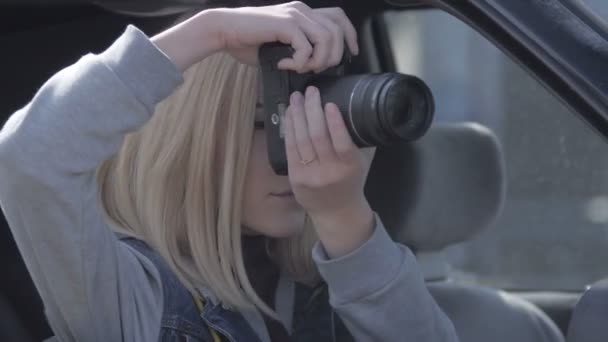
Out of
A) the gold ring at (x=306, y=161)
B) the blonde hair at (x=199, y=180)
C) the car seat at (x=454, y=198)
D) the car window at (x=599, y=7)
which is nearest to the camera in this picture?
the car window at (x=599, y=7)

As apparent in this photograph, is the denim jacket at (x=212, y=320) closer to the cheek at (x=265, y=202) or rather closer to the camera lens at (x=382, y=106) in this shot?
the cheek at (x=265, y=202)

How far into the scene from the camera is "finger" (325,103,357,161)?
4.86 feet

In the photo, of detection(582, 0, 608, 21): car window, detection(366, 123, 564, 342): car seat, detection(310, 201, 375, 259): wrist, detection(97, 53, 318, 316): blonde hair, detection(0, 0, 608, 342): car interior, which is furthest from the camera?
detection(366, 123, 564, 342): car seat

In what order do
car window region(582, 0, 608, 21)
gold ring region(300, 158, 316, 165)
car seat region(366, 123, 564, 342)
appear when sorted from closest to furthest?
car window region(582, 0, 608, 21)
gold ring region(300, 158, 316, 165)
car seat region(366, 123, 564, 342)

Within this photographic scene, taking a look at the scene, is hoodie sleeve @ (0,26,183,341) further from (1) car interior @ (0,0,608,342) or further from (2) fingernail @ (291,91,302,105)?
(1) car interior @ (0,0,608,342)

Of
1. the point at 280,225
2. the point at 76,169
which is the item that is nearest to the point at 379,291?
the point at 280,225

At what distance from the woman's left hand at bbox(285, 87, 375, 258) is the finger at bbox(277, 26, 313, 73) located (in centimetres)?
3

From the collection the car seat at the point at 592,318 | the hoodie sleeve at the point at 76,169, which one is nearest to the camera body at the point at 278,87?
the hoodie sleeve at the point at 76,169

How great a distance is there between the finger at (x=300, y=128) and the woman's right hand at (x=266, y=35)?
34 millimetres

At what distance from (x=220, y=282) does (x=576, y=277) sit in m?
0.81

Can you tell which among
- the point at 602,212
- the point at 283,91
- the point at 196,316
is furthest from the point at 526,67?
the point at 602,212

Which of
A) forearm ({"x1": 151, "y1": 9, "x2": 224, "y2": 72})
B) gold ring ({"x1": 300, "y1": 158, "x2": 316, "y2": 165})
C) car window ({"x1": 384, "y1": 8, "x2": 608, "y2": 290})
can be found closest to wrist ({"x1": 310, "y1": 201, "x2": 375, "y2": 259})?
gold ring ({"x1": 300, "y1": 158, "x2": 316, "y2": 165})

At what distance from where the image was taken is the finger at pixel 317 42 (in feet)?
4.92

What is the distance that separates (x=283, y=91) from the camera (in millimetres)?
1550
